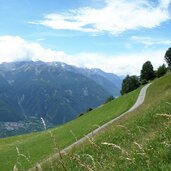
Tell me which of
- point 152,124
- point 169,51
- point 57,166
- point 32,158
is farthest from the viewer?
point 169,51

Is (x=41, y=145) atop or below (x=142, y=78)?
below

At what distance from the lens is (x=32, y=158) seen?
45625mm

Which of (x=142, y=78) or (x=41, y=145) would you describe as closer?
(x=41, y=145)

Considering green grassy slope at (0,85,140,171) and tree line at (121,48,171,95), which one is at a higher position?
tree line at (121,48,171,95)

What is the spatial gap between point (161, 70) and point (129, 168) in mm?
135398

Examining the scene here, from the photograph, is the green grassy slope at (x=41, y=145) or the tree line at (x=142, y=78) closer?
the green grassy slope at (x=41, y=145)

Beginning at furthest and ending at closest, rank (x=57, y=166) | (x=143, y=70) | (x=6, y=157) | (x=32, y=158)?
(x=143, y=70) → (x=6, y=157) → (x=32, y=158) → (x=57, y=166)

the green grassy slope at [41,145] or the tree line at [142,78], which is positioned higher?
the tree line at [142,78]

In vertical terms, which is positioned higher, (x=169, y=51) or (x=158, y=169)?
(x=169, y=51)

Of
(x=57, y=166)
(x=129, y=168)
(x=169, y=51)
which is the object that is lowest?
(x=57, y=166)


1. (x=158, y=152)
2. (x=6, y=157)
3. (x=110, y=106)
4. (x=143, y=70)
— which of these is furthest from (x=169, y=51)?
(x=158, y=152)

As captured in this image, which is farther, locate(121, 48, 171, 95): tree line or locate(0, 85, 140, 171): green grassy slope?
locate(121, 48, 171, 95): tree line

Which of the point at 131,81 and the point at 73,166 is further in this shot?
the point at 131,81

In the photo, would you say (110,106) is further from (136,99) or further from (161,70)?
(161,70)
